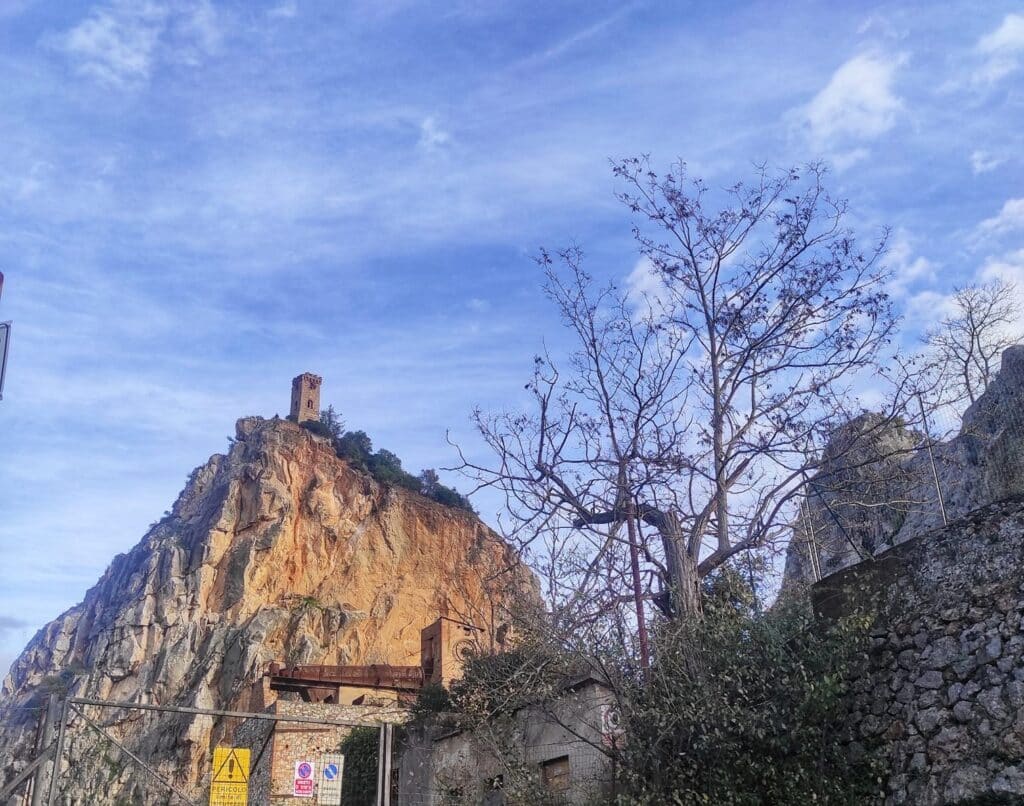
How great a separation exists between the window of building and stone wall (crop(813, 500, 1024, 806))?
5229 mm

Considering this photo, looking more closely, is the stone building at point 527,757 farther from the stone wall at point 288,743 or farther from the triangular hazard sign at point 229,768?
the triangular hazard sign at point 229,768

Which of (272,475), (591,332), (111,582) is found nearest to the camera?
(591,332)

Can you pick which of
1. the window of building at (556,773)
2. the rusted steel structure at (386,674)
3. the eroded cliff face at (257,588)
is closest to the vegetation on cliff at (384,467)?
the eroded cliff face at (257,588)

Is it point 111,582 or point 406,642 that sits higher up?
point 111,582

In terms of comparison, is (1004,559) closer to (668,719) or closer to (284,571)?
(668,719)

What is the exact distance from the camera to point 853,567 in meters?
9.38

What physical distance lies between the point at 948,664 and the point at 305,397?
62.9 meters

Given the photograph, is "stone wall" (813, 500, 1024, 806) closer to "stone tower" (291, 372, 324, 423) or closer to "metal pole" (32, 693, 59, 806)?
"metal pole" (32, 693, 59, 806)

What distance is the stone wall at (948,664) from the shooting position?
24.8 ft

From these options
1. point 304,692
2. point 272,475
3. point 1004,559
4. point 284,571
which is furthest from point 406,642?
point 1004,559

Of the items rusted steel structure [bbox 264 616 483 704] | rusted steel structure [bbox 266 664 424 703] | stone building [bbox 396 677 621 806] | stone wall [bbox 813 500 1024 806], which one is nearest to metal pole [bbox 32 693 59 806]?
stone building [bbox 396 677 621 806]

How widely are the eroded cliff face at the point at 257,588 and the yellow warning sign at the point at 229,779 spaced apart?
33645 mm

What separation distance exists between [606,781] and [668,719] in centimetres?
220

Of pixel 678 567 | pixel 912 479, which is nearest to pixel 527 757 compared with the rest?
pixel 678 567
